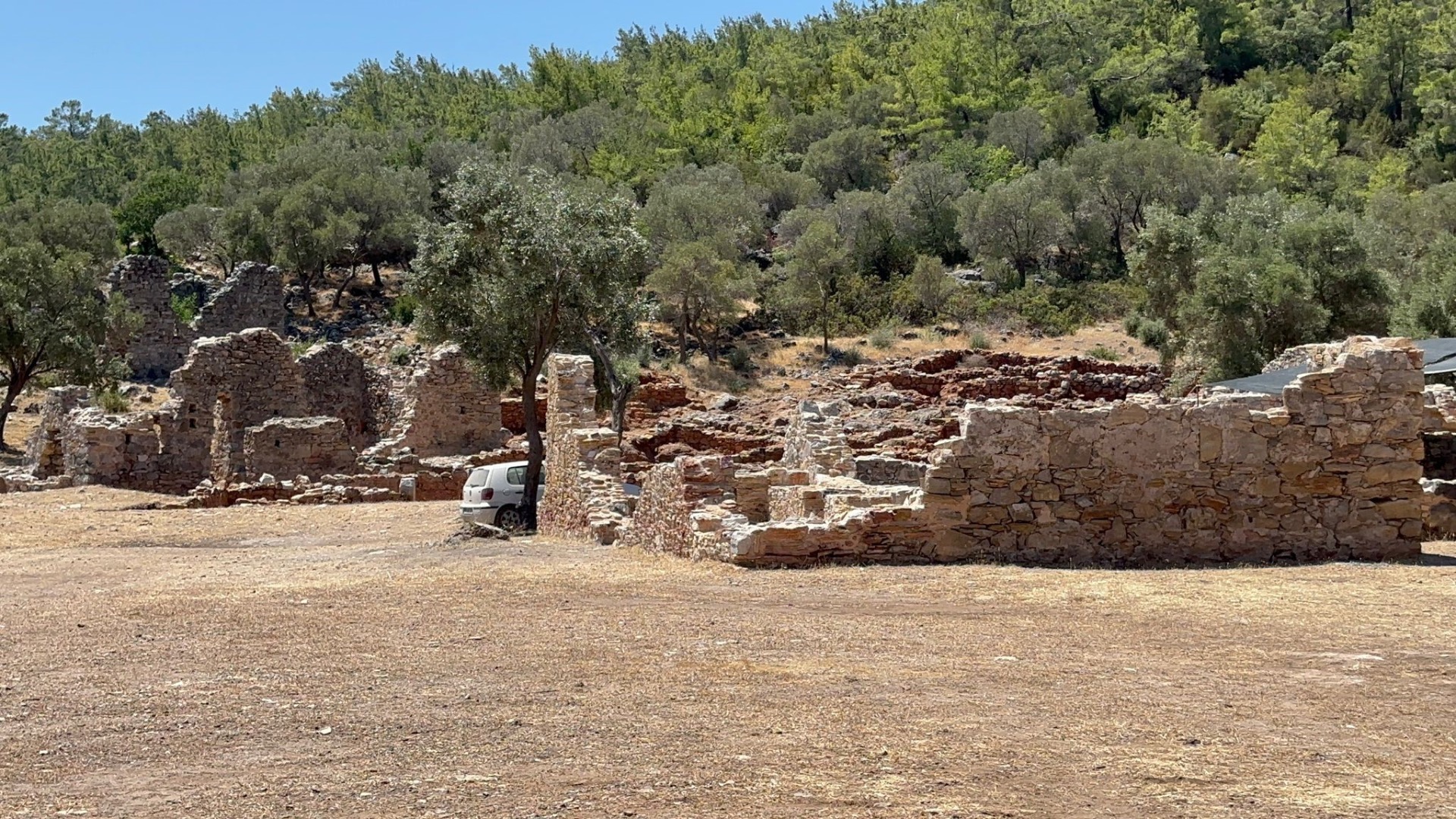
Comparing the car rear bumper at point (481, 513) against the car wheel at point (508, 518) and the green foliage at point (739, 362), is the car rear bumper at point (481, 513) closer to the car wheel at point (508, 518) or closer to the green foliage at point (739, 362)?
the car wheel at point (508, 518)

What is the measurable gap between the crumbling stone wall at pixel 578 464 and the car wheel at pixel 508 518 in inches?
19.3

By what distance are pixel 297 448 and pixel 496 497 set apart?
7844mm

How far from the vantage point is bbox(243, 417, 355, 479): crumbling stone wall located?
1088 inches

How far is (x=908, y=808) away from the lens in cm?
591

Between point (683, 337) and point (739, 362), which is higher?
point (683, 337)

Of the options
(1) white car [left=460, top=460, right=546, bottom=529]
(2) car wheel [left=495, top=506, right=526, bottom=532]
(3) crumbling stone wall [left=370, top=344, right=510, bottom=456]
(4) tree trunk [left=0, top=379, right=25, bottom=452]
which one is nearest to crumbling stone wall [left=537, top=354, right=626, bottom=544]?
(2) car wheel [left=495, top=506, right=526, bottom=532]

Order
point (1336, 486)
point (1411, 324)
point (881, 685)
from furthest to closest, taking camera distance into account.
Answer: point (1411, 324) → point (1336, 486) → point (881, 685)

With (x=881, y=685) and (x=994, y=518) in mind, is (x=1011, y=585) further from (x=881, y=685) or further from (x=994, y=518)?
(x=881, y=685)

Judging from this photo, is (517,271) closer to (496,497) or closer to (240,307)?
(496,497)

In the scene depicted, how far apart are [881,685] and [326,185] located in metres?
62.7

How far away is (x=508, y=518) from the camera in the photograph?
21.6 meters

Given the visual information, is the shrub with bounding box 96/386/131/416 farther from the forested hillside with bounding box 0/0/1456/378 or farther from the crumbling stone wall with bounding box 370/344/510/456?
the crumbling stone wall with bounding box 370/344/510/456

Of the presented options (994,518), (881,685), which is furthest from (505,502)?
(881,685)

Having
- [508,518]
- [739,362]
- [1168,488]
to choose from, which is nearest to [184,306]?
[739,362]
